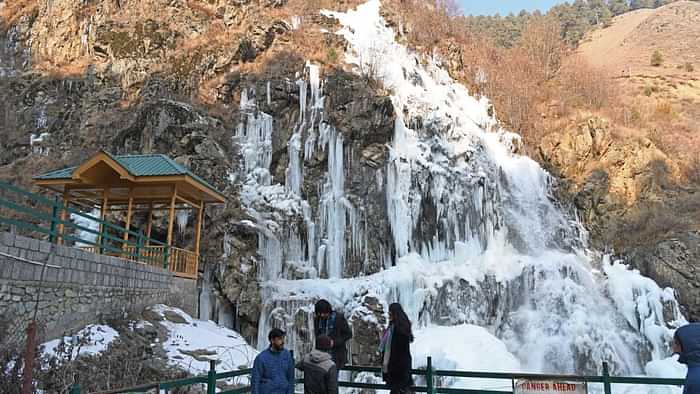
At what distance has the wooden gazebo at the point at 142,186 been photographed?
12820 mm

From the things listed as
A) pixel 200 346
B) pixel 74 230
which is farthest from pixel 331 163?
pixel 200 346

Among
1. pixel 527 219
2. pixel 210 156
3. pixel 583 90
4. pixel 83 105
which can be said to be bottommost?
pixel 527 219

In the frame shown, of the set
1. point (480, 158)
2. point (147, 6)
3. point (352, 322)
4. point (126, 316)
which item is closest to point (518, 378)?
point (126, 316)

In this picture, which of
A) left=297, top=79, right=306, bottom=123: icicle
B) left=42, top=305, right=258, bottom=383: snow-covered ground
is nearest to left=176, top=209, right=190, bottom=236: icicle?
left=42, top=305, right=258, bottom=383: snow-covered ground

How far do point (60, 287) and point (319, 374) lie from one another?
5.82m

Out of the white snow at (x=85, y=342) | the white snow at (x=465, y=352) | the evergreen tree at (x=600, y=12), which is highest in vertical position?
the evergreen tree at (x=600, y=12)

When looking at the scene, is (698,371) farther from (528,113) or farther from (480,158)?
(528,113)

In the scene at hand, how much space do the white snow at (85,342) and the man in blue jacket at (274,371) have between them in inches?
168

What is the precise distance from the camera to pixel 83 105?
82.3ft

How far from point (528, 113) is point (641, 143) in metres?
6.13

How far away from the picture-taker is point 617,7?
267ft

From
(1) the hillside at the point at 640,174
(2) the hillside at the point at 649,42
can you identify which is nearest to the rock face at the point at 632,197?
(1) the hillside at the point at 640,174

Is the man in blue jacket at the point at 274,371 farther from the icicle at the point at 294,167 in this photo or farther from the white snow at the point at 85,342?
the icicle at the point at 294,167

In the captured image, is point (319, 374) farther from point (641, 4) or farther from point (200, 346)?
point (641, 4)
